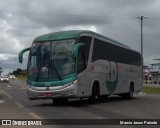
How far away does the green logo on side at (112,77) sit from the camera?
2736 centimetres

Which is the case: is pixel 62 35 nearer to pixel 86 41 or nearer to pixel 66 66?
pixel 86 41

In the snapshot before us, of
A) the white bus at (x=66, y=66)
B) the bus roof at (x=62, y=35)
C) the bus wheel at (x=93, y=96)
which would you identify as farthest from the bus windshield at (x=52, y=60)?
the bus wheel at (x=93, y=96)

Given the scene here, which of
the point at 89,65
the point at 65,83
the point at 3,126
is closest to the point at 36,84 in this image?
the point at 65,83

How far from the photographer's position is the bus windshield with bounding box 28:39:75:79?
→ 2253 cm

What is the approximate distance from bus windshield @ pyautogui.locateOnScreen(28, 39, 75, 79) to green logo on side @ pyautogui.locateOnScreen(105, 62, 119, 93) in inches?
200

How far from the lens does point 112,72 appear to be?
2819cm

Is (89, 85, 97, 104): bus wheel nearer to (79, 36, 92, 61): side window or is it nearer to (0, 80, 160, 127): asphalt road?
(0, 80, 160, 127): asphalt road

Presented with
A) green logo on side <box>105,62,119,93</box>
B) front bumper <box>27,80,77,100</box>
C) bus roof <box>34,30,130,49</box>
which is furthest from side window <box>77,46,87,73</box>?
green logo on side <box>105,62,119,93</box>

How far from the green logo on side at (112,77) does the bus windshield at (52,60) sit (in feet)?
16.7

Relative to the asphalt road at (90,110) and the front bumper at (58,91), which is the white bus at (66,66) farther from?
the asphalt road at (90,110)

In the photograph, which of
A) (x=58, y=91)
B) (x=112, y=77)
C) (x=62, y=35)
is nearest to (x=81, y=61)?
(x=62, y=35)

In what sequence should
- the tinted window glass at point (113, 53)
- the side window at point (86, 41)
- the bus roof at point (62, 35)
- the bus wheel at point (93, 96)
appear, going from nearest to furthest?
the bus roof at point (62, 35) → the side window at point (86, 41) → the bus wheel at point (93, 96) → the tinted window glass at point (113, 53)

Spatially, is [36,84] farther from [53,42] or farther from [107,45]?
[107,45]

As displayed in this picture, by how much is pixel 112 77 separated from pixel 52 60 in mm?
Answer: 6606
